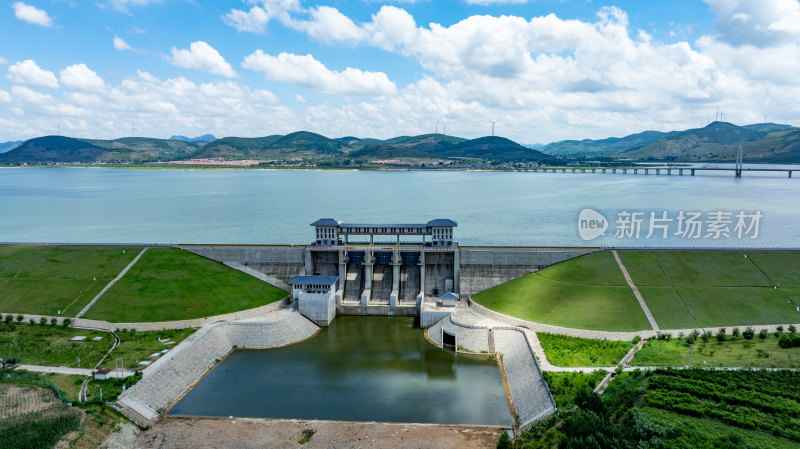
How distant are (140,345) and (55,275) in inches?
897

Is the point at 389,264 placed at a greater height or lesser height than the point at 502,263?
lesser

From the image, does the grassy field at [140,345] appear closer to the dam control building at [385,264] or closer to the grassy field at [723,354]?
the dam control building at [385,264]

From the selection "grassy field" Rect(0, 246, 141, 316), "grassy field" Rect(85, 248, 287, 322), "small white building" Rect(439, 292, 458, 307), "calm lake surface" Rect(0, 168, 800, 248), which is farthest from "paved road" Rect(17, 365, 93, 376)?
"calm lake surface" Rect(0, 168, 800, 248)

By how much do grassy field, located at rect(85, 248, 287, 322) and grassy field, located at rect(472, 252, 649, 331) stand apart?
29130 mm

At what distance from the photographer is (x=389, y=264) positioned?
65562mm

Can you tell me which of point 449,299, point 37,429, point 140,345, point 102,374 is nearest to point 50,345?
point 140,345

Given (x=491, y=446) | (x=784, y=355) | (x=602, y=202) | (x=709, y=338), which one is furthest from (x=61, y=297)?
(x=602, y=202)

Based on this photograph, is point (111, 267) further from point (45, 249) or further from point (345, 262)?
point (345, 262)

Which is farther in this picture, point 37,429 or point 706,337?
point 706,337

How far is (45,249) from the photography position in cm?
6550

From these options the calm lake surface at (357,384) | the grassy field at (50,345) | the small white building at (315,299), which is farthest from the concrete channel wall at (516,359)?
the grassy field at (50,345)

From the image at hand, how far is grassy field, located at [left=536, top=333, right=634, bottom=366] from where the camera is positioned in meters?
42.3
